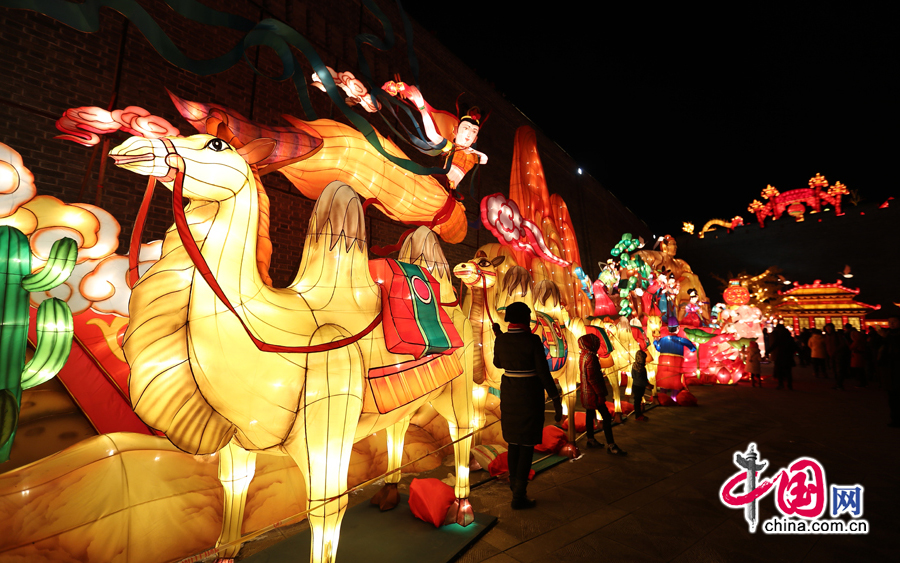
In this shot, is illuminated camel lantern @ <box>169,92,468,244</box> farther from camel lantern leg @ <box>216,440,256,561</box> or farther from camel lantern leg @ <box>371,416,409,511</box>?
camel lantern leg @ <box>371,416,409,511</box>

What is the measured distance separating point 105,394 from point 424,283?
2.09m

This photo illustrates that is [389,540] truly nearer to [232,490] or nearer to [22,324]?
[232,490]

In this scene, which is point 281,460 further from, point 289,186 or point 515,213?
point 515,213

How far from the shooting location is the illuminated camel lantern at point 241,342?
1619 mm

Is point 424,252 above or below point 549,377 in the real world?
above

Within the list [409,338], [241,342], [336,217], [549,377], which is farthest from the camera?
[549,377]

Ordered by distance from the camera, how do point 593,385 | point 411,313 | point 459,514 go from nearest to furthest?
point 411,313 < point 459,514 < point 593,385

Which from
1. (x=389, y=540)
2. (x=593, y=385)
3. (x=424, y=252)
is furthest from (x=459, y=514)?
(x=593, y=385)

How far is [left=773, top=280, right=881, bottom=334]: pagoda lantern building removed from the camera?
685 inches

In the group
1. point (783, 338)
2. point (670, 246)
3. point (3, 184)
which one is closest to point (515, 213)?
point (3, 184)

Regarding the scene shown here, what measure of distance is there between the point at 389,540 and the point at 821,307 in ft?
75.9

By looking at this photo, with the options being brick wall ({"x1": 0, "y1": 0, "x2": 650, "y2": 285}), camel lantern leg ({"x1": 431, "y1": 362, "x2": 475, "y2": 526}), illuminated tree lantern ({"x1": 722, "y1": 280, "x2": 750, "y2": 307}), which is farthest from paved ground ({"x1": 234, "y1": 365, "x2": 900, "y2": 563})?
illuminated tree lantern ({"x1": 722, "y1": 280, "x2": 750, "y2": 307})

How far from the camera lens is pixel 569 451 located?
439cm

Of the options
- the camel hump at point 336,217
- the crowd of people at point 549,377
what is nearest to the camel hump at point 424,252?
the crowd of people at point 549,377
